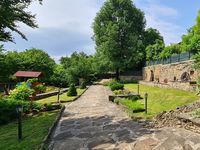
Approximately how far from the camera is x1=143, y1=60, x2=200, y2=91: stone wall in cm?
2350

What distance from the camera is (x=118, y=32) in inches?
1978

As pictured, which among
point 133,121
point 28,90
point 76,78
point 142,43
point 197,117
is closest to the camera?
point 197,117

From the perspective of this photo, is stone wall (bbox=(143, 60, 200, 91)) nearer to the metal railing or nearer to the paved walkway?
the metal railing

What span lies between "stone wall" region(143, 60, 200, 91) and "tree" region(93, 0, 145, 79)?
15.8 ft

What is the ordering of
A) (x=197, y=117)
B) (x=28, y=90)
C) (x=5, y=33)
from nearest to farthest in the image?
(x=197, y=117) < (x=5, y=33) < (x=28, y=90)

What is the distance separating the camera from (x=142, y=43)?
194ft

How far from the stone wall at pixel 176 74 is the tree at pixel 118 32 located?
482 centimetres

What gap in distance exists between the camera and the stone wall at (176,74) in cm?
2350

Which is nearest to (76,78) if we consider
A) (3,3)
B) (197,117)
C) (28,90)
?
(28,90)

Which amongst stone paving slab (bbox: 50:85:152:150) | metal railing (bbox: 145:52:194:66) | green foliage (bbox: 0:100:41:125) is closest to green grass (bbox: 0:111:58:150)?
stone paving slab (bbox: 50:85:152:150)

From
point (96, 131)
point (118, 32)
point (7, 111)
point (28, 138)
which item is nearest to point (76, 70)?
point (118, 32)

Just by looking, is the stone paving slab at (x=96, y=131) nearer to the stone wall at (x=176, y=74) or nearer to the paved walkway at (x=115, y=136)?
the paved walkway at (x=115, y=136)

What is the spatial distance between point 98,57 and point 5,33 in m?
36.0

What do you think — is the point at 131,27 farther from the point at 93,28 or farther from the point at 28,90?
the point at 28,90
